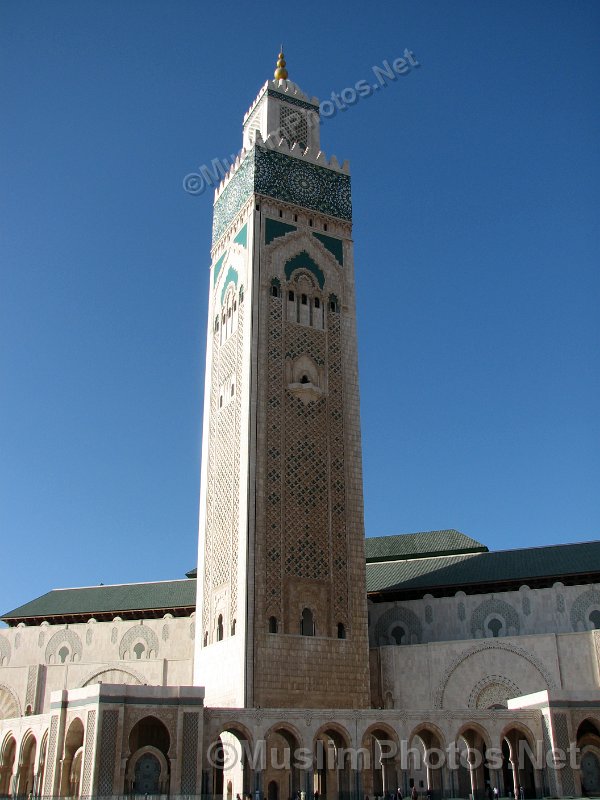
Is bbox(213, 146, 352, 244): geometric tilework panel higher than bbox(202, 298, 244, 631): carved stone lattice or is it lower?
higher

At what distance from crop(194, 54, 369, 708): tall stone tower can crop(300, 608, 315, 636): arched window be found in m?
0.02

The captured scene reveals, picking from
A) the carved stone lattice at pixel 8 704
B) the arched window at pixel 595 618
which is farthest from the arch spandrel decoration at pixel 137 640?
the arched window at pixel 595 618

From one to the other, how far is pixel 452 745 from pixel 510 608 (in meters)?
5.04

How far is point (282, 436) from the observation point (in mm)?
19172

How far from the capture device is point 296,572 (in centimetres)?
1822

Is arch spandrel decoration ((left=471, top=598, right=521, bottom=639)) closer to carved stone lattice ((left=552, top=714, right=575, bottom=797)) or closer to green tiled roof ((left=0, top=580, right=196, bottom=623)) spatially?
carved stone lattice ((left=552, top=714, right=575, bottom=797))

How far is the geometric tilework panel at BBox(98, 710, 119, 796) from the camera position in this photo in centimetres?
1386

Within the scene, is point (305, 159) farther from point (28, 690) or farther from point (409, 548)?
point (28, 690)

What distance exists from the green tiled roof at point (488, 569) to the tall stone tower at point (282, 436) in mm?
3366

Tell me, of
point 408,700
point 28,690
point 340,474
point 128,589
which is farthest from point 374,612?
point 28,690

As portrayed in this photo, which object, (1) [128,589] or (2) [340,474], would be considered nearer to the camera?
(2) [340,474]

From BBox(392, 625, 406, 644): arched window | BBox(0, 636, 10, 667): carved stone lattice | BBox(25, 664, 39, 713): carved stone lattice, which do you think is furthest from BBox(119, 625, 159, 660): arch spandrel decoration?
BBox(392, 625, 406, 644): arched window

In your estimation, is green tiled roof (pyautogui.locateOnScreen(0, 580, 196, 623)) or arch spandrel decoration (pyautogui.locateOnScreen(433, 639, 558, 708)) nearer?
arch spandrel decoration (pyautogui.locateOnScreen(433, 639, 558, 708))

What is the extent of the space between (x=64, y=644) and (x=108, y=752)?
10.8 metres
